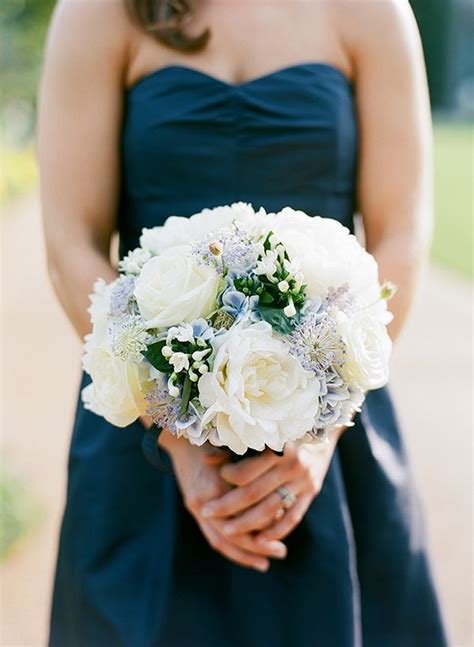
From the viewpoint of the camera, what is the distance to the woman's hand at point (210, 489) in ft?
6.53

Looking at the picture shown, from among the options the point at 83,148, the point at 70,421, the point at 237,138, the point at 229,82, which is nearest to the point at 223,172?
the point at 237,138

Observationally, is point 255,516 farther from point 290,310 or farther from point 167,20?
point 167,20

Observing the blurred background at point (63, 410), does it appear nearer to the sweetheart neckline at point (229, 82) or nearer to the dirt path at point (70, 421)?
the dirt path at point (70, 421)

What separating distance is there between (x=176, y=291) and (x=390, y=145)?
0.86 meters

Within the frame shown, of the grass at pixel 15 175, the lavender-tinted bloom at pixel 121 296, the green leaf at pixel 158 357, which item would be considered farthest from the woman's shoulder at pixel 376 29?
the grass at pixel 15 175

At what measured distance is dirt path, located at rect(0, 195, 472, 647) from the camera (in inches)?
153

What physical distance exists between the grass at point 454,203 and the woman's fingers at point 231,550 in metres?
8.45

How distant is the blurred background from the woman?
63.9 inches

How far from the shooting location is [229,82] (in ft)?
7.26

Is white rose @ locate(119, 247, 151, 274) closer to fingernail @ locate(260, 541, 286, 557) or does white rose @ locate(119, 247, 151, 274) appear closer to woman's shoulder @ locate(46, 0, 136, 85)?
woman's shoulder @ locate(46, 0, 136, 85)

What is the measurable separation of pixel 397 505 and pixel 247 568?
1.55 feet

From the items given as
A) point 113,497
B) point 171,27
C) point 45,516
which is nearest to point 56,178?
point 171,27

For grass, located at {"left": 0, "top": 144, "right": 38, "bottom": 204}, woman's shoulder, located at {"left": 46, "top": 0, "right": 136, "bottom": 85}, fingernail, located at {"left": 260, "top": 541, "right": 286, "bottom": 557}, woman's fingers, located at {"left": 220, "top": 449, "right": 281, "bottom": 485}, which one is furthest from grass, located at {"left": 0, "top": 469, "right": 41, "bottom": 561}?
grass, located at {"left": 0, "top": 144, "right": 38, "bottom": 204}

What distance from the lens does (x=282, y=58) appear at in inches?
87.0
